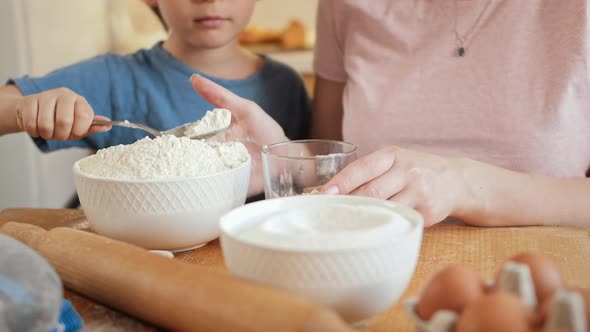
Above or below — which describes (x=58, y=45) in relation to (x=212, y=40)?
below

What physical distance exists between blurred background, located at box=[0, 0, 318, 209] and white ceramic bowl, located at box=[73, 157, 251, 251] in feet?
3.21

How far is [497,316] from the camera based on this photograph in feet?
1.27

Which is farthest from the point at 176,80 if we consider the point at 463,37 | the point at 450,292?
the point at 450,292

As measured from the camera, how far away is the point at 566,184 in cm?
95

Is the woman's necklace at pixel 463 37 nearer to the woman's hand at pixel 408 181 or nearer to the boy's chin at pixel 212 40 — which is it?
the woman's hand at pixel 408 181

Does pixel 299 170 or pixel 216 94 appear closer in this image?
pixel 299 170

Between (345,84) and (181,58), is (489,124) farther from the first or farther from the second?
(181,58)

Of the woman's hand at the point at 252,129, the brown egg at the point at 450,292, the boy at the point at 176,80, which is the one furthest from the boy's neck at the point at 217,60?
the brown egg at the point at 450,292

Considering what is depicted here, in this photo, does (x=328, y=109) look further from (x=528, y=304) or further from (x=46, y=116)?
(x=528, y=304)

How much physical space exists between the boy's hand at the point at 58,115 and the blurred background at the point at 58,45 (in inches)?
28.8

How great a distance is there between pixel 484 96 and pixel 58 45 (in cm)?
175

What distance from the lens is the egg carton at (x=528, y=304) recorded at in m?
0.39

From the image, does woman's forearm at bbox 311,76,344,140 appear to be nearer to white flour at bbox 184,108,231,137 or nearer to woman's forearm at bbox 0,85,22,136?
white flour at bbox 184,108,231,137

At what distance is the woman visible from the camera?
912 mm
